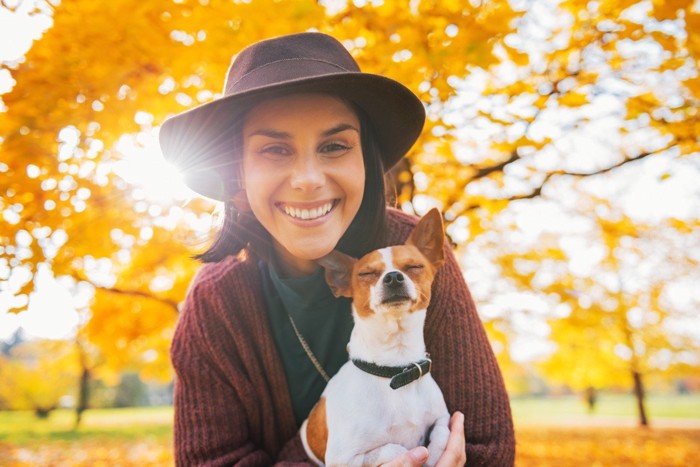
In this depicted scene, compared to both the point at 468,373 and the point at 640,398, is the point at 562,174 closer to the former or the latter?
the point at 468,373

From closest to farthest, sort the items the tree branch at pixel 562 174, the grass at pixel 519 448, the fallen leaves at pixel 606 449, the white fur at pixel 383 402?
1. the white fur at pixel 383 402
2. the tree branch at pixel 562 174
3. the fallen leaves at pixel 606 449
4. the grass at pixel 519 448

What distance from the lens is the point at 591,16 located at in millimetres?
3516

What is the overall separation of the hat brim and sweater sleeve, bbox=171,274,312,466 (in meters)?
0.52

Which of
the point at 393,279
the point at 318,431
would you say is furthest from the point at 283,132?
the point at 318,431

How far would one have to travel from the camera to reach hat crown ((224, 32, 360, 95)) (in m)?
1.74

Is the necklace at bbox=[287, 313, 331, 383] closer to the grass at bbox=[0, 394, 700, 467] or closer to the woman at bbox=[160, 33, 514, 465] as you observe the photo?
the woman at bbox=[160, 33, 514, 465]

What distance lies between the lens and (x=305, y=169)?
1.72 meters

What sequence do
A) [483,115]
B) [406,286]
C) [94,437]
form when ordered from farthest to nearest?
[94,437] < [483,115] < [406,286]

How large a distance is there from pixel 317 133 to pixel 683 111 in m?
3.31

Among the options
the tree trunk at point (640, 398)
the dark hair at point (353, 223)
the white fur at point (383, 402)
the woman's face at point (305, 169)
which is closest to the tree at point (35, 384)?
the tree trunk at point (640, 398)

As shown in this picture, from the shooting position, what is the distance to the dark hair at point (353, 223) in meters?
2.03

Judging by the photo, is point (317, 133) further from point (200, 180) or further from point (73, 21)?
point (73, 21)

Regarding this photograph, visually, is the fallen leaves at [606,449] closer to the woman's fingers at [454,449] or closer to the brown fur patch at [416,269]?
the woman's fingers at [454,449]

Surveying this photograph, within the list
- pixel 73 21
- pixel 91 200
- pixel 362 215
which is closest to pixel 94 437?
pixel 91 200
